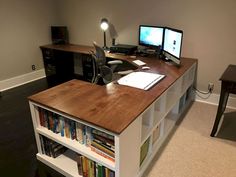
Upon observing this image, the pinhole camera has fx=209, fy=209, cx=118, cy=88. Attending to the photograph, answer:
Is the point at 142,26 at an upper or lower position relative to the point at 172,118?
upper

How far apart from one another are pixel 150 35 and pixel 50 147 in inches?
90.9

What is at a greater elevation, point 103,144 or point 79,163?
point 103,144

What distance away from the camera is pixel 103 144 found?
1.63 m

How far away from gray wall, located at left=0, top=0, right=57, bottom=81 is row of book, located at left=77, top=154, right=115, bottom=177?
2.99 m

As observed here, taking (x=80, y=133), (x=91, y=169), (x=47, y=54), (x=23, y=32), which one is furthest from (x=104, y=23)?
(x=91, y=169)

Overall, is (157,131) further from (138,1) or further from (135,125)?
(138,1)

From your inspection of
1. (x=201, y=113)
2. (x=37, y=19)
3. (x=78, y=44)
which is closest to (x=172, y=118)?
(x=201, y=113)

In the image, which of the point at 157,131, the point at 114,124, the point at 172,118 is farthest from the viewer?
the point at 172,118

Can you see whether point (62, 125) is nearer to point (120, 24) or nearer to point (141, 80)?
point (141, 80)

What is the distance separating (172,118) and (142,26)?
163cm

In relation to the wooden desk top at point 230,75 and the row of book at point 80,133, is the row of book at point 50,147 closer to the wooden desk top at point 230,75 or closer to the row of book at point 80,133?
the row of book at point 80,133

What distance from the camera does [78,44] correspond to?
4641mm

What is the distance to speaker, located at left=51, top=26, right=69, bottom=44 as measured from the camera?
179 inches

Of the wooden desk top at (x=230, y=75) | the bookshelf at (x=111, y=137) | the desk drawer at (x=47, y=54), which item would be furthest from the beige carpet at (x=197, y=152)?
the desk drawer at (x=47, y=54)
